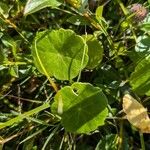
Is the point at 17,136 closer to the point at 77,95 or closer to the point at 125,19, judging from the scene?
the point at 77,95

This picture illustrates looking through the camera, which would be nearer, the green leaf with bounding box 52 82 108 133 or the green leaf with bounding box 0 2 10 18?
the green leaf with bounding box 52 82 108 133

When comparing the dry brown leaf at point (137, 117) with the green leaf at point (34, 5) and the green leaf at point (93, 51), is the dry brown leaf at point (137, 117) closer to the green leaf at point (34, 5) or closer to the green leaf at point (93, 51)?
the green leaf at point (93, 51)

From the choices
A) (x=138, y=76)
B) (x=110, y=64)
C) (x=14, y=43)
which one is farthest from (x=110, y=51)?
(x=14, y=43)

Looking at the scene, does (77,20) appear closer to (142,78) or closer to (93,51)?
(93,51)

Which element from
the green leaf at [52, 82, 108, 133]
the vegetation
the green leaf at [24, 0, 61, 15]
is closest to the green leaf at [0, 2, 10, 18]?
the vegetation

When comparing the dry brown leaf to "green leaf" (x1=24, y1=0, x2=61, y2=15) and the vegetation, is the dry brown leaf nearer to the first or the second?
the vegetation

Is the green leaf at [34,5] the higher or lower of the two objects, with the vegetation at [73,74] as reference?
higher

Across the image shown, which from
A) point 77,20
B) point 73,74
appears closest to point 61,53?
point 73,74

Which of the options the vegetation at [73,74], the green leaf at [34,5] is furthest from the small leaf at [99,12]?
the green leaf at [34,5]
